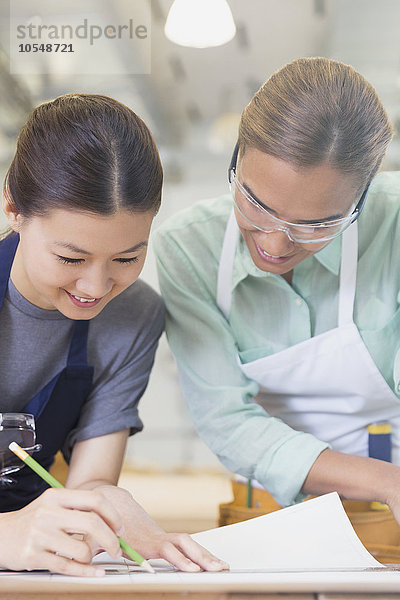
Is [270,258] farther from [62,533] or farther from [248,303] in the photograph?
[62,533]

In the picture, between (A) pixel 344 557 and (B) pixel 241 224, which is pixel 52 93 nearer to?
(B) pixel 241 224

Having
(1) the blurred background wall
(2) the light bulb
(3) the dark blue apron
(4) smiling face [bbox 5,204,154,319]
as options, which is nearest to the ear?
(4) smiling face [bbox 5,204,154,319]

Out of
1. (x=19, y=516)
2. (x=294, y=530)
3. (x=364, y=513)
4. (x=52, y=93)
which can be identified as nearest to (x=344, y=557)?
(x=294, y=530)

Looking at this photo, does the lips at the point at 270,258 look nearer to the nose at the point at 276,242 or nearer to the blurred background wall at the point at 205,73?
the nose at the point at 276,242

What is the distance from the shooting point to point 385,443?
3.93 feet

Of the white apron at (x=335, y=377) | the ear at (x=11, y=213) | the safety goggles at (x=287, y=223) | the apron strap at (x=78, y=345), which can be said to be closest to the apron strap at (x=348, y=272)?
the white apron at (x=335, y=377)

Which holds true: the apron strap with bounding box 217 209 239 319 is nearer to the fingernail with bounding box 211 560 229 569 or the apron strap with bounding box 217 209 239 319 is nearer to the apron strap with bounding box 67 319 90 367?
the apron strap with bounding box 67 319 90 367

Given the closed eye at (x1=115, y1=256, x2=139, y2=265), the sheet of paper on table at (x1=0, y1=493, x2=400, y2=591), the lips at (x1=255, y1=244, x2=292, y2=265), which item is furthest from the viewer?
the lips at (x1=255, y1=244, x2=292, y2=265)

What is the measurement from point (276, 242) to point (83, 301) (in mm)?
272

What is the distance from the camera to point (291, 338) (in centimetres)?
120

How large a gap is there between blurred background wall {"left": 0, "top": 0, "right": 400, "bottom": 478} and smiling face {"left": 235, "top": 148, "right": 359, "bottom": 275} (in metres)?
0.31

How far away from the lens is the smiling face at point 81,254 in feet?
2.96

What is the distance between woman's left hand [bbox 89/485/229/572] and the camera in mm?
841

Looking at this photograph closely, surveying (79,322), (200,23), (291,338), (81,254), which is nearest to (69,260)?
(81,254)
